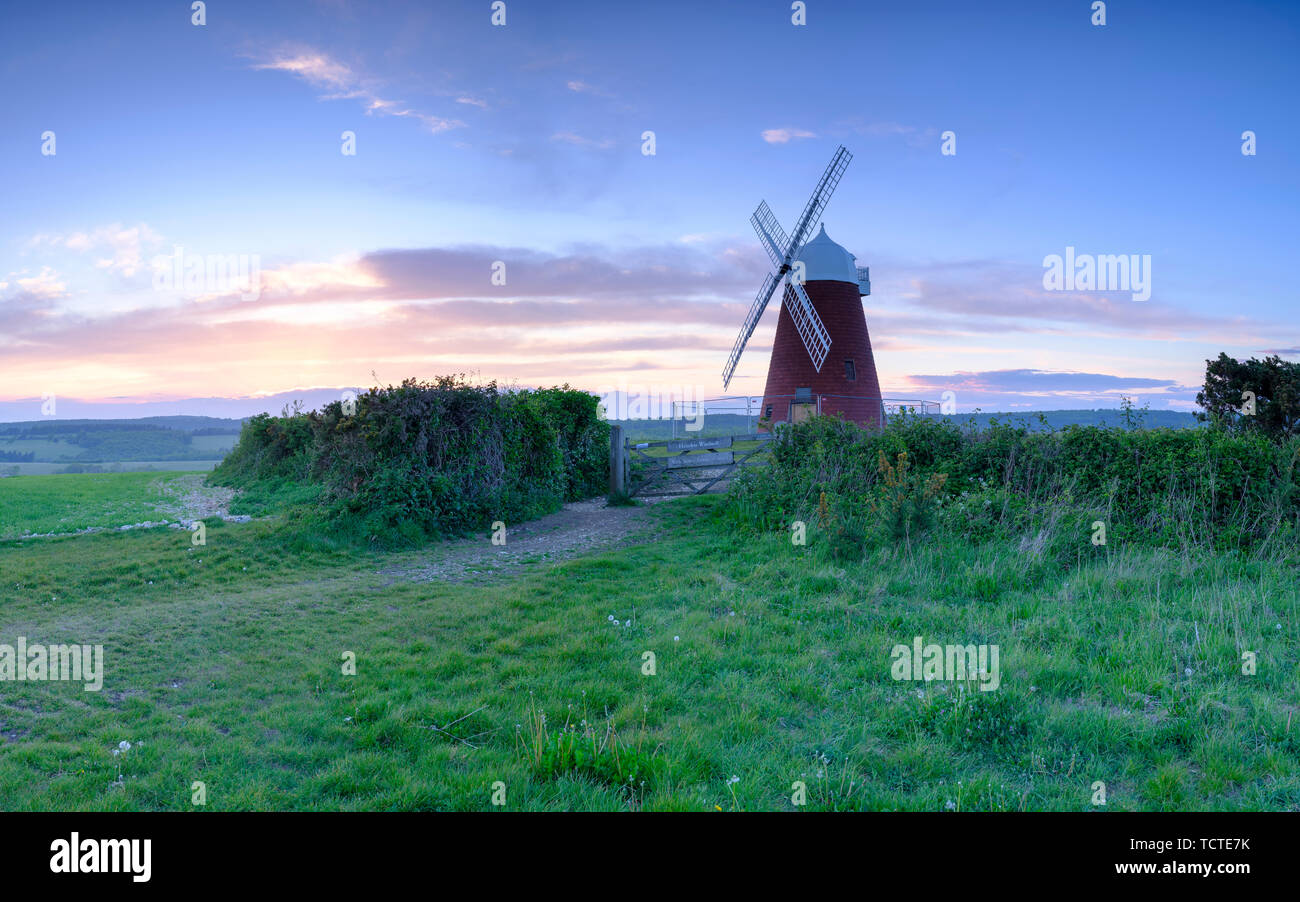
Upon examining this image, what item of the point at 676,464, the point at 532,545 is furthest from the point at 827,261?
the point at 532,545

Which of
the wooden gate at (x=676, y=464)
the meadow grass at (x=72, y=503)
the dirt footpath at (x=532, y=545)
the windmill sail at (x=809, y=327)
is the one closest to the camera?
the dirt footpath at (x=532, y=545)

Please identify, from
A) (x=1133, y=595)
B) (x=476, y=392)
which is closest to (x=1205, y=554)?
(x=1133, y=595)

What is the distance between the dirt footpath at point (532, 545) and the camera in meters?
10.6

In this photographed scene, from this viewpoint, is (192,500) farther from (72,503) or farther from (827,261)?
(827,261)

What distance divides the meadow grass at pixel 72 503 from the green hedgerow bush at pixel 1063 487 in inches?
521

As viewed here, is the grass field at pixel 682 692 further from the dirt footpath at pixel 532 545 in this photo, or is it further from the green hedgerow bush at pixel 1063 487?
the dirt footpath at pixel 532 545

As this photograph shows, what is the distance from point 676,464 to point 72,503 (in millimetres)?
14704

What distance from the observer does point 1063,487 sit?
400 inches

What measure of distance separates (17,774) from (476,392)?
36.0ft

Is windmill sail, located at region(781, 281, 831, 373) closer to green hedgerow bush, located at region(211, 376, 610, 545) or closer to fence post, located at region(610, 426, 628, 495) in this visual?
fence post, located at region(610, 426, 628, 495)

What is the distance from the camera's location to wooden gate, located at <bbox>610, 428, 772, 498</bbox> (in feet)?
58.6

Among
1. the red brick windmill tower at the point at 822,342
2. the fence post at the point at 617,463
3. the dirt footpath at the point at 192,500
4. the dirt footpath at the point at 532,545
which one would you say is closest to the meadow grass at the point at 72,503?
the dirt footpath at the point at 192,500

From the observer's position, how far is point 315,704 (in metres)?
5.35
